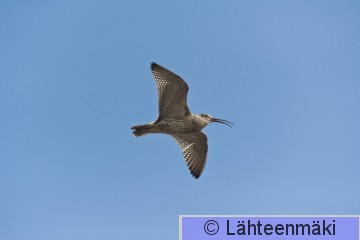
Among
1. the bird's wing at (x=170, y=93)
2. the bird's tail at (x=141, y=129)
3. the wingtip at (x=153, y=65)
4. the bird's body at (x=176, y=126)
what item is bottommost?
the bird's tail at (x=141, y=129)

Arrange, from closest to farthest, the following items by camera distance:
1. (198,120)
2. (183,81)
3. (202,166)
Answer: (183,81) < (198,120) < (202,166)

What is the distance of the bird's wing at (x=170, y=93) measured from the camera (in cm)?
914

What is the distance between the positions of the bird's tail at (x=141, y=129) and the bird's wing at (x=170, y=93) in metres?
0.37

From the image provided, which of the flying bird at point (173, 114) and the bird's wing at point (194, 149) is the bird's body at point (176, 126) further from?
the bird's wing at point (194, 149)

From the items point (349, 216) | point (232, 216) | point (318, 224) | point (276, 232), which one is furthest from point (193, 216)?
point (349, 216)

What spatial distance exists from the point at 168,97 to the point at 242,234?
3176 mm

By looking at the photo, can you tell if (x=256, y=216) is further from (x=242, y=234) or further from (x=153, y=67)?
(x=153, y=67)

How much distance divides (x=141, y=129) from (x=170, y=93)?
940mm

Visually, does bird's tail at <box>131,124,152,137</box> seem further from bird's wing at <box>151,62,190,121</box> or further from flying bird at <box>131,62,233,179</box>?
bird's wing at <box>151,62,190,121</box>

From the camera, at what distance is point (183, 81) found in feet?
29.9

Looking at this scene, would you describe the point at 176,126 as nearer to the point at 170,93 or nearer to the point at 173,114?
the point at 173,114

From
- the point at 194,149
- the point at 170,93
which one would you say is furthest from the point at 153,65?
the point at 194,149

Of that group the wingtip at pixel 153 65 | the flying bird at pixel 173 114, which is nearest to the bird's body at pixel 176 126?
the flying bird at pixel 173 114

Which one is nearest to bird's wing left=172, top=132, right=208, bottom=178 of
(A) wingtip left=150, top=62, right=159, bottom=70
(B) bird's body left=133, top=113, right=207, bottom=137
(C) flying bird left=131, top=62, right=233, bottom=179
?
(C) flying bird left=131, top=62, right=233, bottom=179
